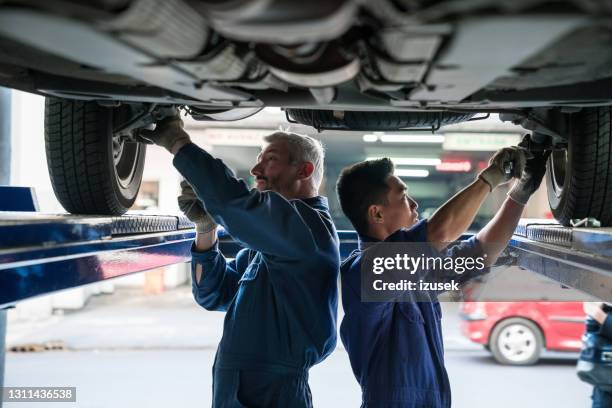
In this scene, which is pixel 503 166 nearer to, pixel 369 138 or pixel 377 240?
pixel 377 240

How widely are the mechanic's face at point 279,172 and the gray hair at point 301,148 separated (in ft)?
0.06

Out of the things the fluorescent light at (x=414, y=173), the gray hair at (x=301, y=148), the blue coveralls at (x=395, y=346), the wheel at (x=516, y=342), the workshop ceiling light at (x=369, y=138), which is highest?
the workshop ceiling light at (x=369, y=138)

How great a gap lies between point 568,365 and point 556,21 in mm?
5018

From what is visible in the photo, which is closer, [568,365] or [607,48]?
[607,48]

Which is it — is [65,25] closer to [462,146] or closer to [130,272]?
[130,272]

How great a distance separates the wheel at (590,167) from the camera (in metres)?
1.45

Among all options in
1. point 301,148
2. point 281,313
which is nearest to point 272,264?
point 281,313

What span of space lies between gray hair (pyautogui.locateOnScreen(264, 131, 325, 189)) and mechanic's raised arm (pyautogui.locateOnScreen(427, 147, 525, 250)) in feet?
1.17

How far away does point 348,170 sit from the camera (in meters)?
1.62

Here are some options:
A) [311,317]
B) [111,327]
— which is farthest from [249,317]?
[111,327]

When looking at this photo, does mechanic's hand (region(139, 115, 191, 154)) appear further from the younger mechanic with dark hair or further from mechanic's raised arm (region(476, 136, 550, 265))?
mechanic's raised arm (region(476, 136, 550, 265))

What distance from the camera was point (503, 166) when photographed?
5.13 feet

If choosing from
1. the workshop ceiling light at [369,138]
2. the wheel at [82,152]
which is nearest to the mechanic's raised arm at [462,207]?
the wheel at [82,152]

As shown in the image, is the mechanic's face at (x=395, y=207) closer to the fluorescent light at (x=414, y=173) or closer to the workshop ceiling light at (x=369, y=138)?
the workshop ceiling light at (x=369, y=138)
